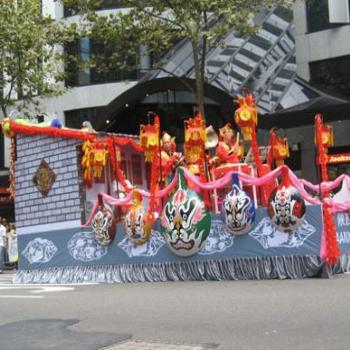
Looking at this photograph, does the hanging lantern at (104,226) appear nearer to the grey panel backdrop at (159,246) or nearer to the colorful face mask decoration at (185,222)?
the grey panel backdrop at (159,246)

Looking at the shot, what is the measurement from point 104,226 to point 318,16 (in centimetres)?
1659

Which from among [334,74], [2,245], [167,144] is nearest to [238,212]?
[167,144]

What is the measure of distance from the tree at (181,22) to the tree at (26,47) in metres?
2.57

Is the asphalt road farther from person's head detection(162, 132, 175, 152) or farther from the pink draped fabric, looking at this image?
person's head detection(162, 132, 175, 152)

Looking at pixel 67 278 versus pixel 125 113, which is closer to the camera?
pixel 67 278

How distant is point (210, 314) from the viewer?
845cm

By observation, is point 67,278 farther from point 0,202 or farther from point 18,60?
point 0,202

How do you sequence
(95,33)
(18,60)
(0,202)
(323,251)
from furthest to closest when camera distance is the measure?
1. (0,202)
2. (18,60)
3. (95,33)
4. (323,251)

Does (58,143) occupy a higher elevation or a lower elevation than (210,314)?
higher

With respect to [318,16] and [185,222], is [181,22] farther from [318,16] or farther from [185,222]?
[318,16]

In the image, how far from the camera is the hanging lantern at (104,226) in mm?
14172

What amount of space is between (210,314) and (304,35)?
21.1 m

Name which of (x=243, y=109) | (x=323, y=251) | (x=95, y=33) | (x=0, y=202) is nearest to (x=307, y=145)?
(x=95, y=33)

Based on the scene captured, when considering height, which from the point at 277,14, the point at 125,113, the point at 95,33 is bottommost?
the point at 125,113
